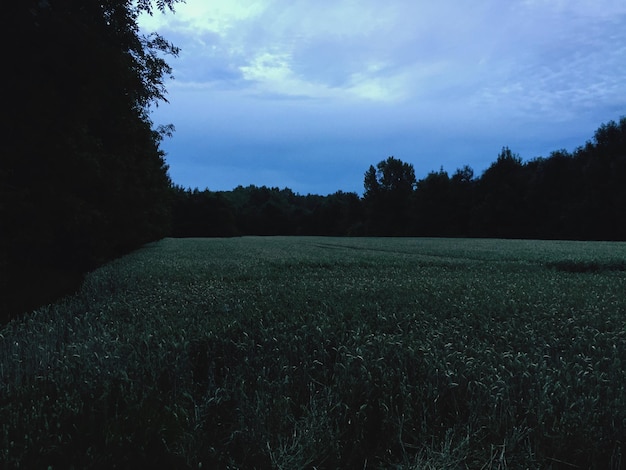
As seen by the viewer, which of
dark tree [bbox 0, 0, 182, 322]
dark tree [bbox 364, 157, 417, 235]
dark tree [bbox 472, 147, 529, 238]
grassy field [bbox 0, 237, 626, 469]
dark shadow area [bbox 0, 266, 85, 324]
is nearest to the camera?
grassy field [bbox 0, 237, 626, 469]

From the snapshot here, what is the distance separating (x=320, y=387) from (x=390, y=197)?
99.3 meters

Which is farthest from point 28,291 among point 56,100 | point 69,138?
point 56,100

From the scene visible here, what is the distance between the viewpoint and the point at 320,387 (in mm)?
3432

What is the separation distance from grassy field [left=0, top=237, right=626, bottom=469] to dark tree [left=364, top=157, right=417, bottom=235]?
86452 millimetres

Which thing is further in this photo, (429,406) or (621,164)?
(621,164)

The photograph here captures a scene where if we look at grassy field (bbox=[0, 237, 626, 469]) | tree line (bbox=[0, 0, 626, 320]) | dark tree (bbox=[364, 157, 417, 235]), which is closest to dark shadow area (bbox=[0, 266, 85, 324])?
tree line (bbox=[0, 0, 626, 320])

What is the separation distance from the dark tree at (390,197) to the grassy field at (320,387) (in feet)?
284

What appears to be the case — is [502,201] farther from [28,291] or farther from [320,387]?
[320,387]

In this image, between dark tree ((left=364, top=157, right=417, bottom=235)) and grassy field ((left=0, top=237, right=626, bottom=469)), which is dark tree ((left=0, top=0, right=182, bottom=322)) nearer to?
grassy field ((left=0, top=237, right=626, bottom=469))

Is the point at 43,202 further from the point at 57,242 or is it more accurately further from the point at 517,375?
the point at 517,375

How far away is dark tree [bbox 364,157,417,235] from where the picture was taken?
315ft

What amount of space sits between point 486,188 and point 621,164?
23283mm

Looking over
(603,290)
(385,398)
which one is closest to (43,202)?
(385,398)

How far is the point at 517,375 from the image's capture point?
10.8ft
